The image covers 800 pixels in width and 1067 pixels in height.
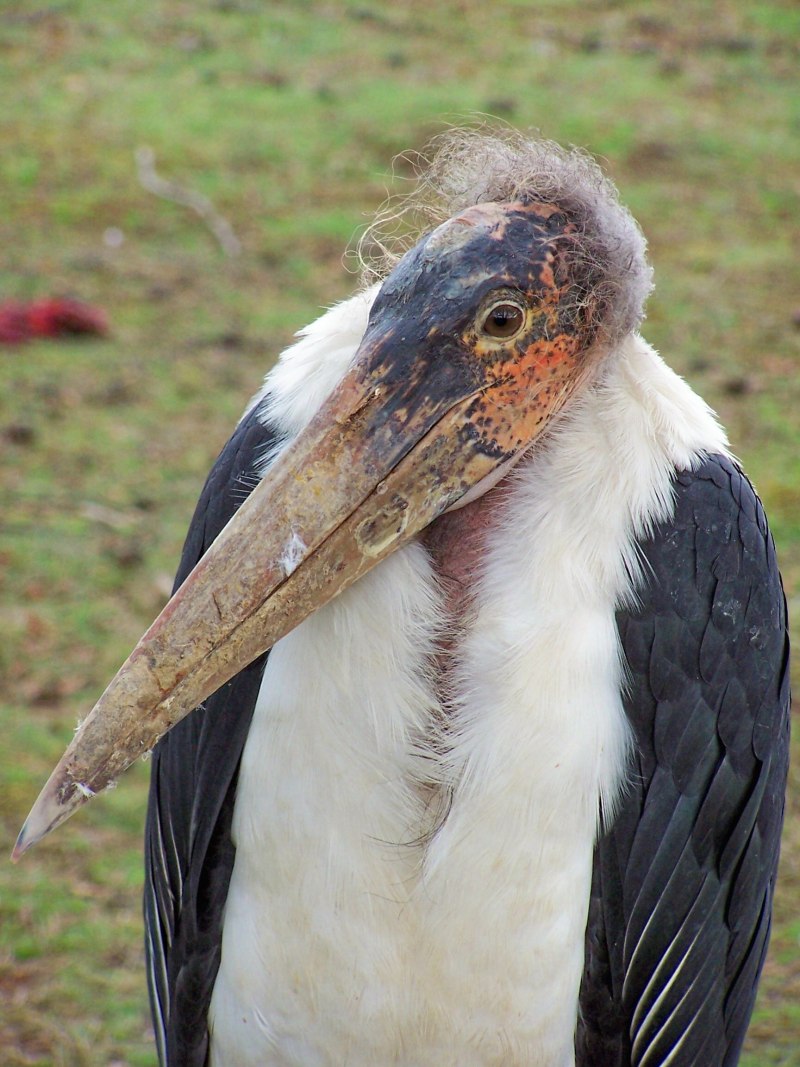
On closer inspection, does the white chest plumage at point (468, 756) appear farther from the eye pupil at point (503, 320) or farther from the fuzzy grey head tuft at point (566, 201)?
the eye pupil at point (503, 320)

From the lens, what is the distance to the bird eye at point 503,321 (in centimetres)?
248

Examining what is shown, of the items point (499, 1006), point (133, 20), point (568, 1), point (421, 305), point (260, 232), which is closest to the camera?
point (421, 305)

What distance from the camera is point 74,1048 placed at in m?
3.88

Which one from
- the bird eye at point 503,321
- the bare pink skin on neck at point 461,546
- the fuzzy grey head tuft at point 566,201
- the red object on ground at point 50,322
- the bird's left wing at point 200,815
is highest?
the fuzzy grey head tuft at point 566,201

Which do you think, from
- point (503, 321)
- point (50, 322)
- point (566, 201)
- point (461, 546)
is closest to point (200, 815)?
point (461, 546)

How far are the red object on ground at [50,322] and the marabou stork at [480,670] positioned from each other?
4.65 m

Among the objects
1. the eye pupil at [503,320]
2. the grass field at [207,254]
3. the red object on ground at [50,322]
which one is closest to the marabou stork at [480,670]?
the eye pupil at [503,320]

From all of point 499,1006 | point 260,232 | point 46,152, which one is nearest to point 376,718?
point 499,1006

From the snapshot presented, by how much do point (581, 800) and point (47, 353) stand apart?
5162 millimetres

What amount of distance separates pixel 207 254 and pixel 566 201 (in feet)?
18.7

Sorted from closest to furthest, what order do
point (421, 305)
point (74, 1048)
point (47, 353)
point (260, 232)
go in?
point (421, 305) → point (74, 1048) → point (47, 353) → point (260, 232)

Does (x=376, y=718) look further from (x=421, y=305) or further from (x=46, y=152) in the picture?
(x=46, y=152)

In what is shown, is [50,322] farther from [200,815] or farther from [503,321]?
[503,321]

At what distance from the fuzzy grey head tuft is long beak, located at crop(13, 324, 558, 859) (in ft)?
1.06
